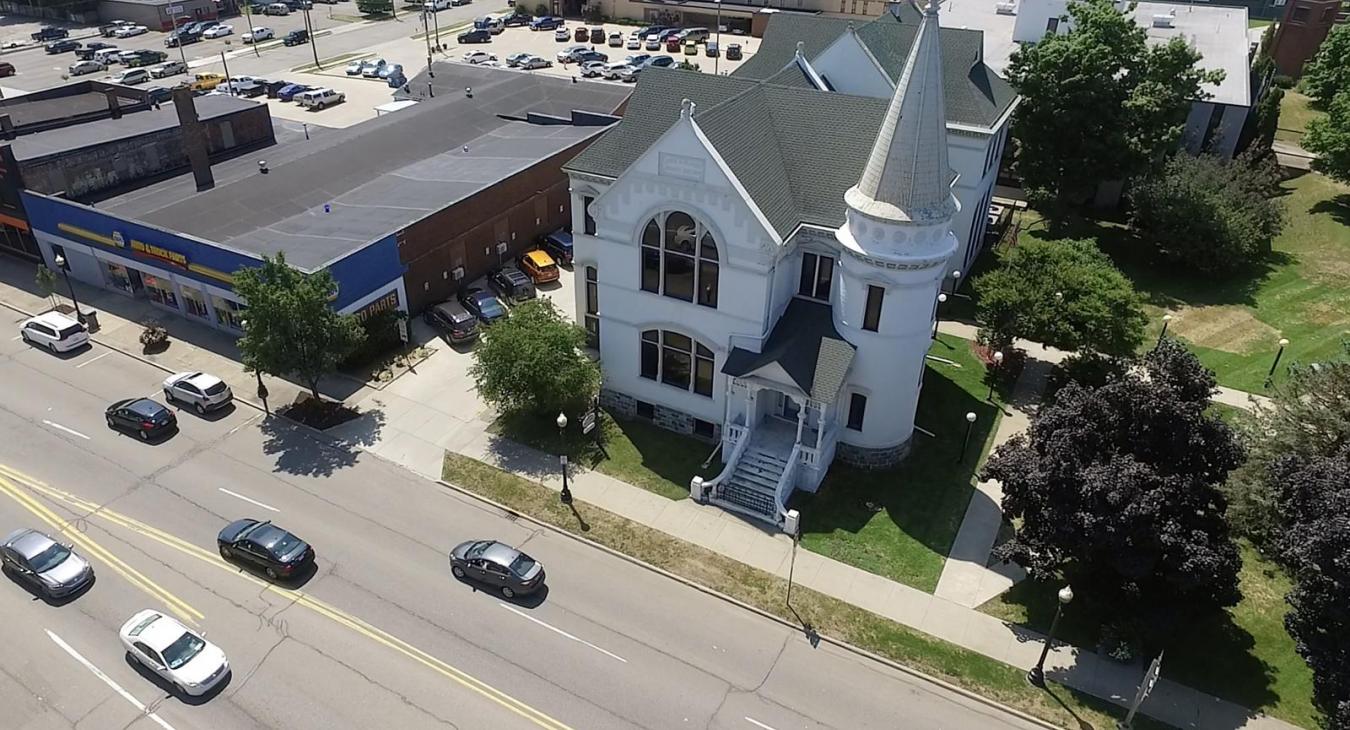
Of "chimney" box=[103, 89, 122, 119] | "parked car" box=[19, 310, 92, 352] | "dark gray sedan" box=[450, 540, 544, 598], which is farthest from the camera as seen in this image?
"chimney" box=[103, 89, 122, 119]

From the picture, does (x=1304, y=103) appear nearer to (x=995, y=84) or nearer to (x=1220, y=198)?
(x=1220, y=198)

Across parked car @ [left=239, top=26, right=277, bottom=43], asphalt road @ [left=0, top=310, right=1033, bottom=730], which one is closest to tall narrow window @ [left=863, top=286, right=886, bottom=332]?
asphalt road @ [left=0, top=310, right=1033, bottom=730]

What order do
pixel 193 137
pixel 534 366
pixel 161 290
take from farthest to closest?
1. pixel 193 137
2. pixel 161 290
3. pixel 534 366

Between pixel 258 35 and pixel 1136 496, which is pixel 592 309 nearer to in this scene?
pixel 1136 496

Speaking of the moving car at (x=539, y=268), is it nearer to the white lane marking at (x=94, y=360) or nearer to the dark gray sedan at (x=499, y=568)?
the white lane marking at (x=94, y=360)

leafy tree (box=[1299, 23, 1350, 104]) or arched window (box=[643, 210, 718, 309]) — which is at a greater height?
leafy tree (box=[1299, 23, 1350, 104])

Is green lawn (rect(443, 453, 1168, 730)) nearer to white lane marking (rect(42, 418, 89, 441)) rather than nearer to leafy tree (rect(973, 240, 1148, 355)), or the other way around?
white lane marking (rect(42, 418, 89, 441))

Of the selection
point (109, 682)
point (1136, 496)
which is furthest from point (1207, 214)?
point (109, 682)
